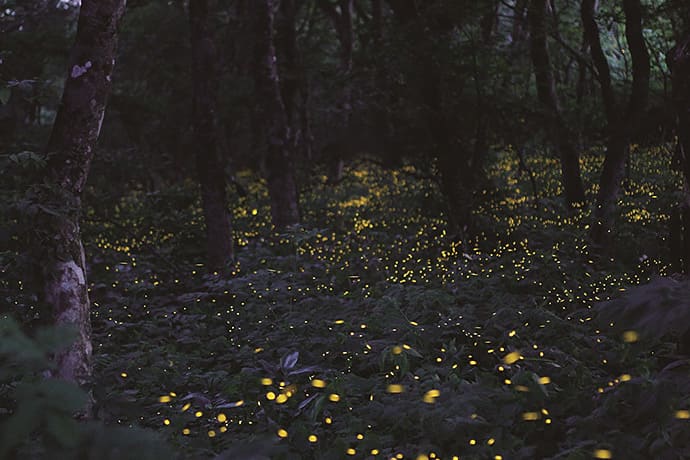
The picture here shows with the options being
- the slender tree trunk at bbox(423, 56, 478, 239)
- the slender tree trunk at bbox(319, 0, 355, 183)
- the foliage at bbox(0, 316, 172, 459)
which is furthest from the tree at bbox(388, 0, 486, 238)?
the foliage at bbox(0, 316, 172, 459)

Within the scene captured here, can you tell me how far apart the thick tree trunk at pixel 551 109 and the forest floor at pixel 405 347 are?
0.44m

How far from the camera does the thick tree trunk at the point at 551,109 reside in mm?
12188

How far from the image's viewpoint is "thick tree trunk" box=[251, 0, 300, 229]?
40.9 feet

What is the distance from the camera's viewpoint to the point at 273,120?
12.6 m

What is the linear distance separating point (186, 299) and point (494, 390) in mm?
4909

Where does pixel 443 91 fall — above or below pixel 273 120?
above

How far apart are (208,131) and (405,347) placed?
267 inches

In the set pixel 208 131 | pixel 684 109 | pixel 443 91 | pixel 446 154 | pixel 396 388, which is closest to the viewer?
pixel 396 388

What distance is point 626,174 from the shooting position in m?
14.1

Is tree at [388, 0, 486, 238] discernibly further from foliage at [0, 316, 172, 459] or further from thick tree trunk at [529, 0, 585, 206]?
foliage at [0, 316, 172, 459]

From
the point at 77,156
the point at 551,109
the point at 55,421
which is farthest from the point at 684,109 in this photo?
the point at 551,109

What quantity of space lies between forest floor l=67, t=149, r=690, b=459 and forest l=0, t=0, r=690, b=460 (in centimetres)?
3

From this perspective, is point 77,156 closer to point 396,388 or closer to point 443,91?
point 396,388

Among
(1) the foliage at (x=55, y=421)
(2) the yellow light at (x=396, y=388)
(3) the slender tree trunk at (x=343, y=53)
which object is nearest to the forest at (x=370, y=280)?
(1) the foliage at (x=55, y=421)
